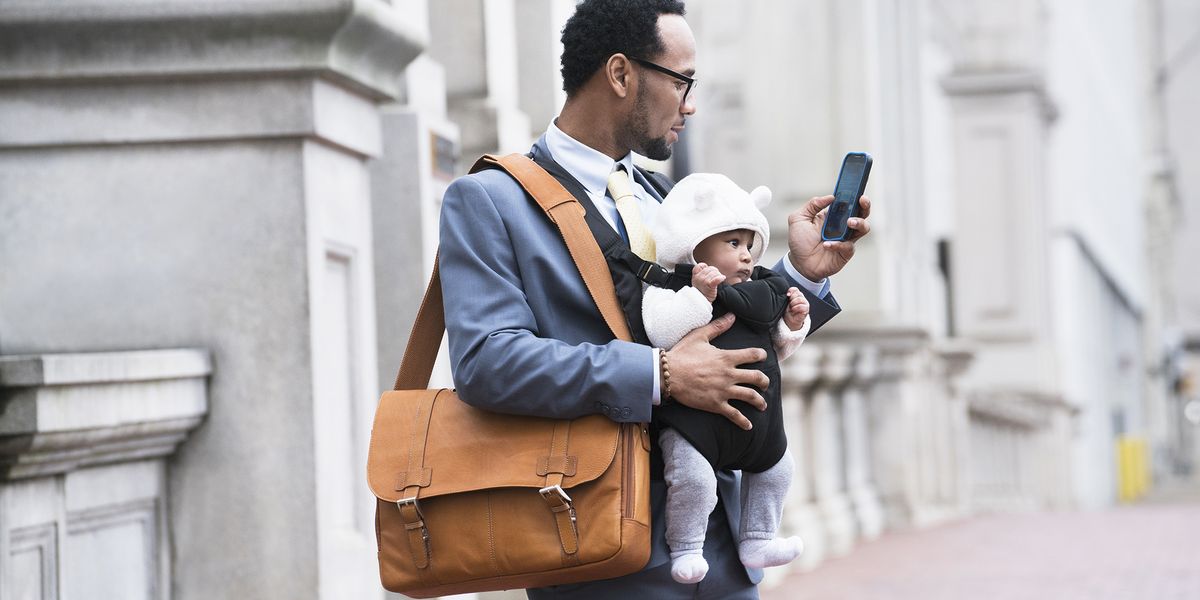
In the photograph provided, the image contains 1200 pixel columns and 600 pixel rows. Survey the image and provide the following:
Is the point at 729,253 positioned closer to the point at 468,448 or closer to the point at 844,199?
the point at 844,199

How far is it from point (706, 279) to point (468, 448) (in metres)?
0.51

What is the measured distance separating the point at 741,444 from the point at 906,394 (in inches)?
460

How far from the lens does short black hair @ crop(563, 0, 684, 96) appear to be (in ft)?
10.3

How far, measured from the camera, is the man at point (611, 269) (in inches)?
116

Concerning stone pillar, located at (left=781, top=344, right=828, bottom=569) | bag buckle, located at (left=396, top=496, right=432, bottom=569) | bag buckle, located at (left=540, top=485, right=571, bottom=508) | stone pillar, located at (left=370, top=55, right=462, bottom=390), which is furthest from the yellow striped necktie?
stone pillar, located at (left=781, top=344, right=828, bottom=569)

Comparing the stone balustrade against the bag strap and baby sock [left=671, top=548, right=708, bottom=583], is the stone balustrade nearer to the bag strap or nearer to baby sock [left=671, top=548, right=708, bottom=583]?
the bag strap

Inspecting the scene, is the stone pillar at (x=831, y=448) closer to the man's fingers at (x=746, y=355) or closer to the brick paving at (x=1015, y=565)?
the brick paving at (x=1015, y=565)

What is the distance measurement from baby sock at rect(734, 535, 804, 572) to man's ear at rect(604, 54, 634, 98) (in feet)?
2.73

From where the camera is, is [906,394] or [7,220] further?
[906,394]

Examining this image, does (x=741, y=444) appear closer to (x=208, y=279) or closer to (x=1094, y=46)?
(x=208, y=279)

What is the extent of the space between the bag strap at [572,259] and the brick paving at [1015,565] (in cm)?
661

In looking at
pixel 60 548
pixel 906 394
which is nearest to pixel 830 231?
pixel 60 548

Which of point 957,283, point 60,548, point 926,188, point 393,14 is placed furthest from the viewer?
point 957,283

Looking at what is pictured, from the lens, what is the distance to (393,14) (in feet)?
17.3
